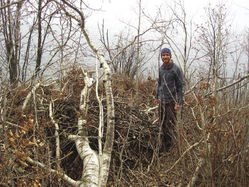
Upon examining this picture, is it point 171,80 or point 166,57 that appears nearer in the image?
point 166,57

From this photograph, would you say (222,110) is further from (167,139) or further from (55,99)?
(55,99)

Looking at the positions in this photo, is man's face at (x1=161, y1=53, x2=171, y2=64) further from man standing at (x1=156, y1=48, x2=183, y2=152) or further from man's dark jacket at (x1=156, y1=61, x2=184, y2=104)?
man's dark jacket at (x1=156, y1=61, x2=184, y2=104)

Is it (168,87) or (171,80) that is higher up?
(171,80)

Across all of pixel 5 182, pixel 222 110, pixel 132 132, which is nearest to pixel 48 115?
pixel 132 132

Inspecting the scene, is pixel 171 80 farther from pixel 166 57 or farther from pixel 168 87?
pixel 166 57

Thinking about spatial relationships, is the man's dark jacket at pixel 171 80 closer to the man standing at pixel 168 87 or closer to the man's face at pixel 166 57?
the man standing at pixel 168 87

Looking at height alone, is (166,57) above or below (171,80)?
above

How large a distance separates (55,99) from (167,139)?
1973 mm

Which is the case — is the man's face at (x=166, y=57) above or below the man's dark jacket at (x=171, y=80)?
above

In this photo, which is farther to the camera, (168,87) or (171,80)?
(171,80)

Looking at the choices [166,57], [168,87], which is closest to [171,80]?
[168,87]

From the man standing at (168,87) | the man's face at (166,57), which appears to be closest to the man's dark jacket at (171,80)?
the man standing at (168,87)

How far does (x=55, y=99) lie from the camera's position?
6719 mm

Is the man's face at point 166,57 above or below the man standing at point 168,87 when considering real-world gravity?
above
